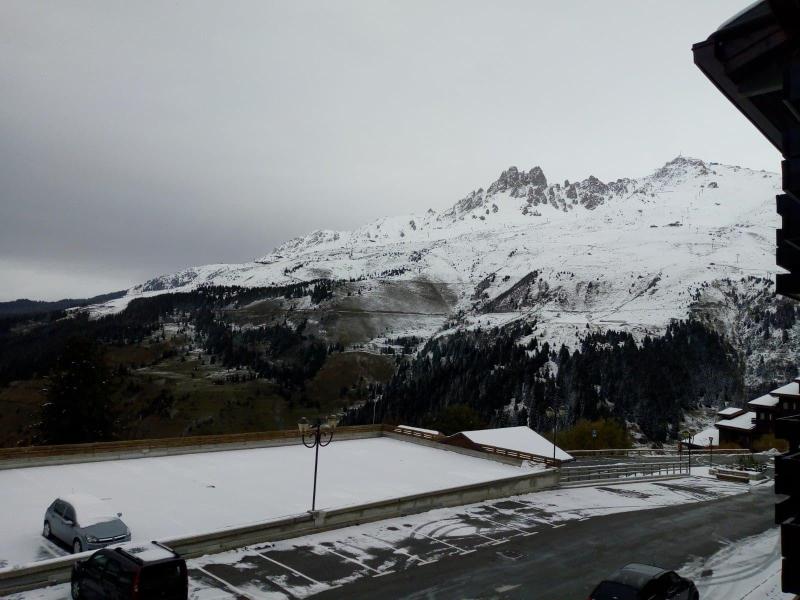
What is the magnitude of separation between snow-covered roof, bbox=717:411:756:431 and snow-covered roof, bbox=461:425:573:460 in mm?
62860

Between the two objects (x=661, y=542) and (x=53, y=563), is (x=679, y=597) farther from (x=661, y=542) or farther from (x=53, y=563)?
(x=53, y=563)

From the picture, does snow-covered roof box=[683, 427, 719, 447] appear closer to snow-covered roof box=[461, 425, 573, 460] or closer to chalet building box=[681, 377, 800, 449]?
chalet building box=[681, 377, 800, 449]

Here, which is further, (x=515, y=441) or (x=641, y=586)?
(x=515, y=441)

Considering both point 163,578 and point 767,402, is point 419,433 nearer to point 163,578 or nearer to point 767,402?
point 163,578

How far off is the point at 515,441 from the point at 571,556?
86.2 ft

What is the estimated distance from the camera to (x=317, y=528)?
23422 mm

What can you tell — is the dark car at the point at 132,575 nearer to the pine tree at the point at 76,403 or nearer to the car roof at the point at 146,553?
the car roof at the point at 146,553

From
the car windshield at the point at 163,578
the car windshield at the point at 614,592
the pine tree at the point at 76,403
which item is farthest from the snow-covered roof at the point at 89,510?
the pine tree at the point at 76,403

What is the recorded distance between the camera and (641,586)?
1498 centimetres

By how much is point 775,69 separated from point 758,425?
100950 millimetres

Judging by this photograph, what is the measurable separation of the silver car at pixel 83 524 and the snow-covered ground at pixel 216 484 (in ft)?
2.62

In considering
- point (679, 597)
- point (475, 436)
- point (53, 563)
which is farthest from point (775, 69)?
point (475, 436)

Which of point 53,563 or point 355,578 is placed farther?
point 355,578

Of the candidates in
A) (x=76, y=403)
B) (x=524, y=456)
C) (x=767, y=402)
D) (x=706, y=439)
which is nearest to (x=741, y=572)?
(x=524, y=456)
